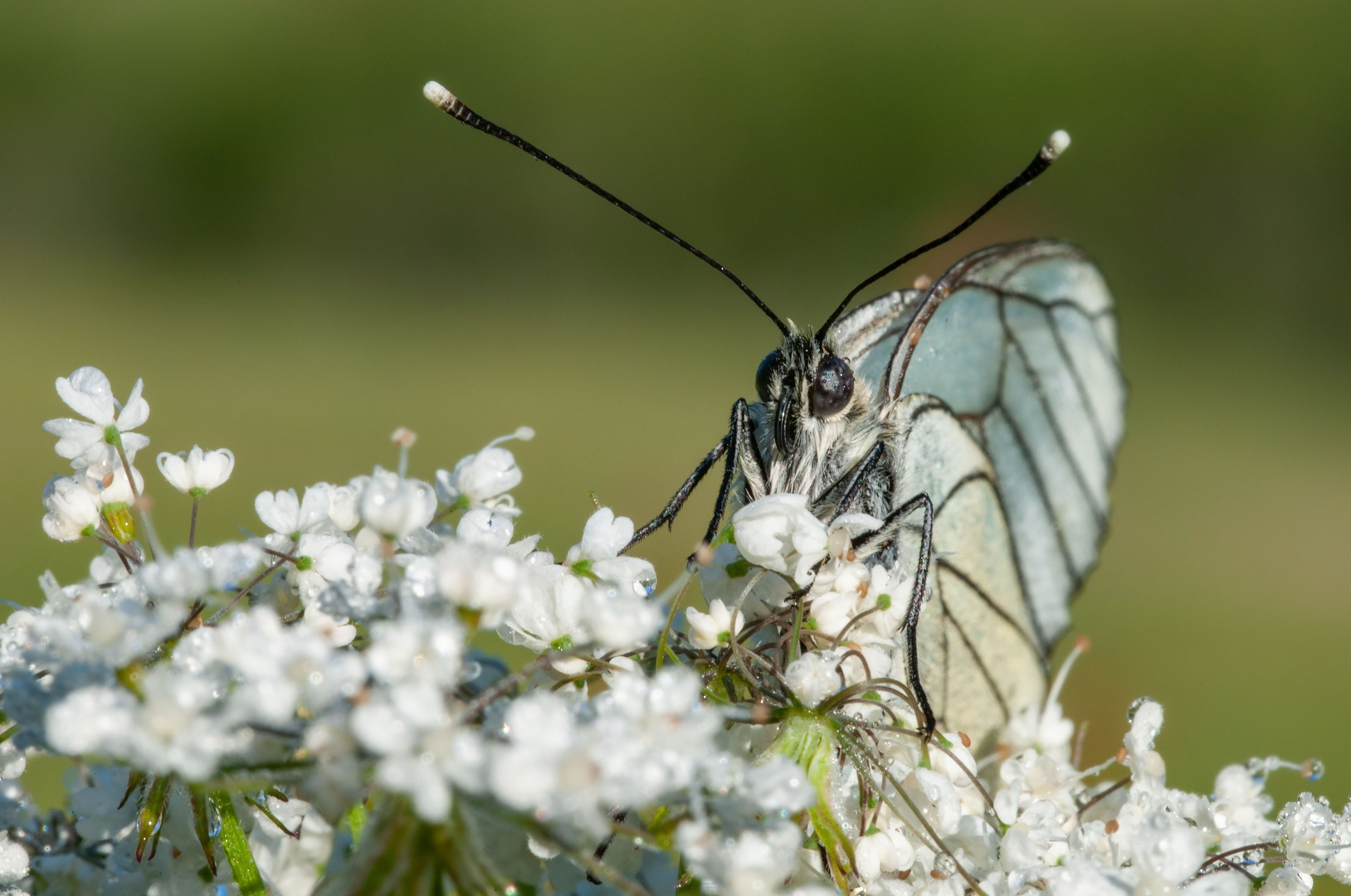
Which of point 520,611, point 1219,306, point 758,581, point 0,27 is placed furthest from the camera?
point 1219,306

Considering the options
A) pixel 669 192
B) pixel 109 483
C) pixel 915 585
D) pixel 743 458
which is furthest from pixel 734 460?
pixel 669 192

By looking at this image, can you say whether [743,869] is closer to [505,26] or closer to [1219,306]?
[505,26]

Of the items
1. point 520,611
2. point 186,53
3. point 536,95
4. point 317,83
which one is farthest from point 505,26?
point 520,611

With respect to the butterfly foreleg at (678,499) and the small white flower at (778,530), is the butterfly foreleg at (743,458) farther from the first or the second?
the small white flower at (778,530)

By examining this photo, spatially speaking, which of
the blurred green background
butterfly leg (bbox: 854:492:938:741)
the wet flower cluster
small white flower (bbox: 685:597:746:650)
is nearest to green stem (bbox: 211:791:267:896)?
the wet flower cluster

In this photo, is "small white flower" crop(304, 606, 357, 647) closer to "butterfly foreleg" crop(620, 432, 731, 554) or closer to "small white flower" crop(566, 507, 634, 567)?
"small white flower" crop(566, 507, 634, 567)

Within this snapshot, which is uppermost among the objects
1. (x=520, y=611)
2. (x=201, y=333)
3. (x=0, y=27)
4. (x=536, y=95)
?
(x=536, y=95)
